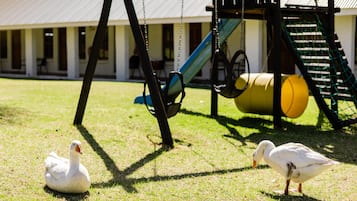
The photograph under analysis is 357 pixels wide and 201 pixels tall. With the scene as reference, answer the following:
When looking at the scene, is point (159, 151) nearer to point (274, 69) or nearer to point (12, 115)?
point (274, 69)

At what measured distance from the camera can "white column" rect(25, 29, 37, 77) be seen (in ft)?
88.2

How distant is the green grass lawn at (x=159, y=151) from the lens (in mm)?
6441

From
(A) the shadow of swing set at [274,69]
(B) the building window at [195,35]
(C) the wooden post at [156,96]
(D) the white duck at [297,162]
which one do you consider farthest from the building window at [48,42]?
(D) the white duck at [297,162]

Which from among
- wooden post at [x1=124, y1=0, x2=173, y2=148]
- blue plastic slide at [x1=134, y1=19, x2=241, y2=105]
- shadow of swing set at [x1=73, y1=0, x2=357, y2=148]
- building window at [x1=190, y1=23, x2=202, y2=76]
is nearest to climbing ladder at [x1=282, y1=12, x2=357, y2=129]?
shadow of swing set at [x1=73, y1=0, x2=357, y2=148]

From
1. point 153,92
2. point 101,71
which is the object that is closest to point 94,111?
point 153,92

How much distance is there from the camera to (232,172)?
741 cm

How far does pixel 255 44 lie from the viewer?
64.3 ft

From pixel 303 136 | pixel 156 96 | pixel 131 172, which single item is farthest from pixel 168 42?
pixel 131 172

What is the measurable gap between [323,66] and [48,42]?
793 inches

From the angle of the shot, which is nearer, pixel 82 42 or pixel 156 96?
pixel 156 96

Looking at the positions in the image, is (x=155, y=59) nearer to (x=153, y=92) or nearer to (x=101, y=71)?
(x=101, y=71)

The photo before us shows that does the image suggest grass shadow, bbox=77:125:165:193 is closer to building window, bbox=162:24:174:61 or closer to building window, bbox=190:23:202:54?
building window, bbox=190:23:202:54

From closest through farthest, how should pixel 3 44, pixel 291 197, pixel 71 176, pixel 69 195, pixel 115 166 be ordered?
1. pixel 71 176
2. pixel 69 195
3. pixel 291 197
4. pixel 115 166
5. pixel 3 44

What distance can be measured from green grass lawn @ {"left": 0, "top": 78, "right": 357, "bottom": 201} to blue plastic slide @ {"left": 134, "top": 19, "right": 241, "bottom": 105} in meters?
0.66
